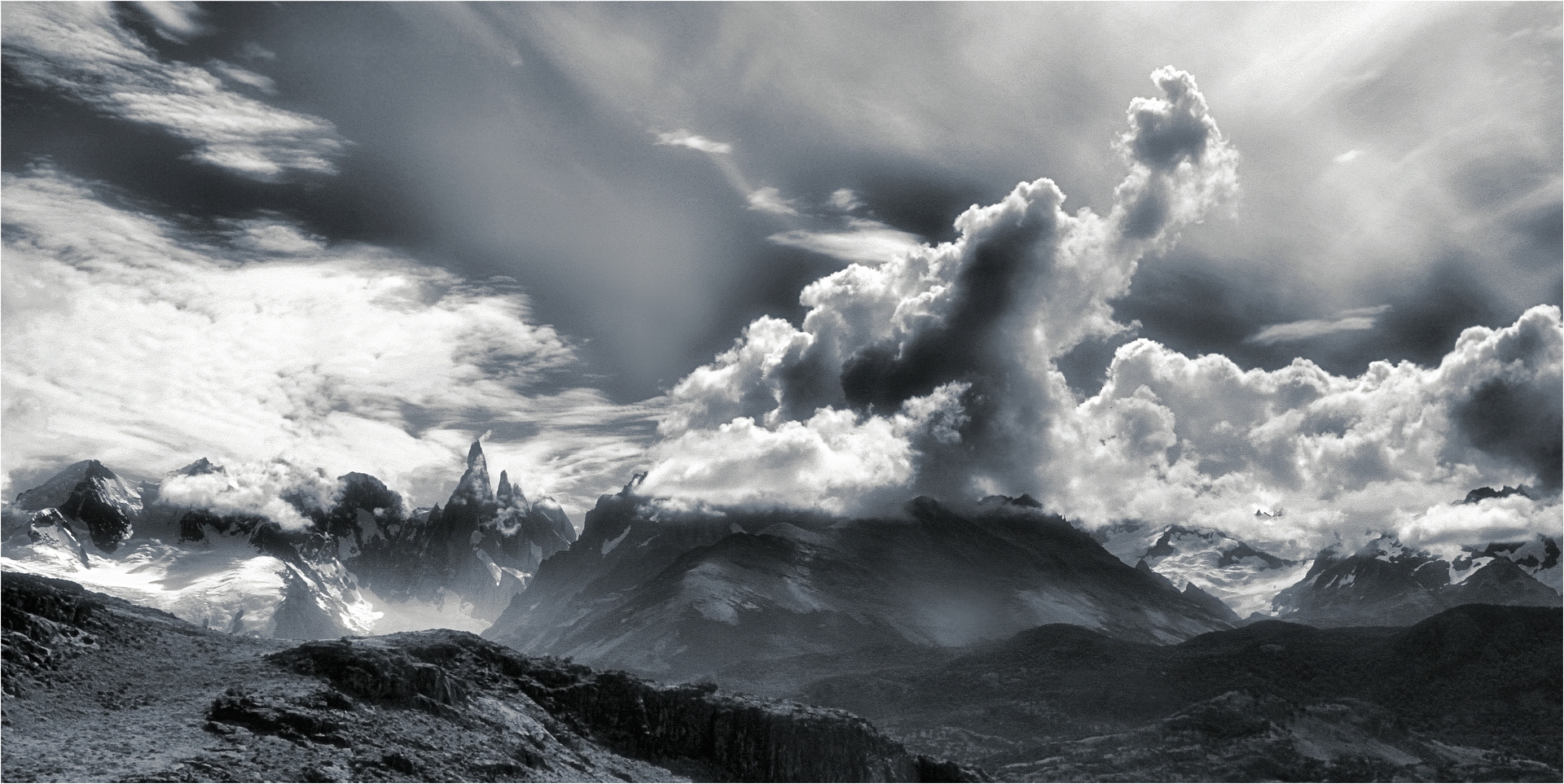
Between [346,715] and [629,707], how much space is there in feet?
184

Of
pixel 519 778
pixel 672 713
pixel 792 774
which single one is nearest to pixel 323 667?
pixel 519 778

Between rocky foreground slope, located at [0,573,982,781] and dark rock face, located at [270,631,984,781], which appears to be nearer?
rocky foreground slope, located at [0,573,982,781]

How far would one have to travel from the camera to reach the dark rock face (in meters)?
145

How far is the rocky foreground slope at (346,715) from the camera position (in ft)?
355

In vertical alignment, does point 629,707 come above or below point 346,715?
above

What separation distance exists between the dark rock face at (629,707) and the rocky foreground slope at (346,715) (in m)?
0.30

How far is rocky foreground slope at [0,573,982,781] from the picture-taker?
108125mm

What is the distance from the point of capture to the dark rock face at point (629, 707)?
5699 inches

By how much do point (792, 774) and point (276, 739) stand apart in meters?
92.1

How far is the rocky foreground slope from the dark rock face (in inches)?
11.8

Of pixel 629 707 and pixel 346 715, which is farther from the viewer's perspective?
pixel 629 707

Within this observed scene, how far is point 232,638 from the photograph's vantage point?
518 ft

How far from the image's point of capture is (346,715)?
12900 centimetres

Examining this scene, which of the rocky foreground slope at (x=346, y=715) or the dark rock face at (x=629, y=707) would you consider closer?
the rocky foreground slope at (x=346, y=715)
